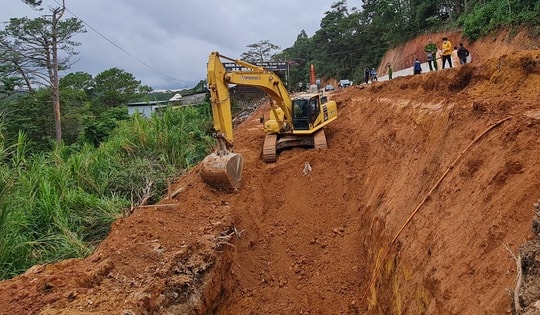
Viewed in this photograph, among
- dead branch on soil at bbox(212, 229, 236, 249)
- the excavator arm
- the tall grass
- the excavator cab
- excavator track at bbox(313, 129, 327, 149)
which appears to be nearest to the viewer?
dead branch on soil at bbox(212, 229, 236, 249)

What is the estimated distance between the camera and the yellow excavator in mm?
8984

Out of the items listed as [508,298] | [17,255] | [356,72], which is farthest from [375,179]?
[356,72]

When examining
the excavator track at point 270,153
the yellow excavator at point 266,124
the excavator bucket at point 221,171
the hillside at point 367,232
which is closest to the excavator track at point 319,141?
the yellow excavator at point 266,124

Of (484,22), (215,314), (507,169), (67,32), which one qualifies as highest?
(67,32)

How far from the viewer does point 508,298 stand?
3160 millimetres

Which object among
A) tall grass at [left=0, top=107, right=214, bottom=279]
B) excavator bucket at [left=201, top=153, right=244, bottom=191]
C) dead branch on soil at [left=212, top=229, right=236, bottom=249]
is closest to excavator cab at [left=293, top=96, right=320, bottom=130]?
excavator bucket at [left=201, top=153, right=244, bottom=191]

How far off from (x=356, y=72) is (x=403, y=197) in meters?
43.5

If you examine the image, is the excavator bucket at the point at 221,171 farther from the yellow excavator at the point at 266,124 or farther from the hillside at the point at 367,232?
the hillside at the point at 367,232

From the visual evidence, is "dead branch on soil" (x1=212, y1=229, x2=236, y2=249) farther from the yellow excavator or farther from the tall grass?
the tall grass

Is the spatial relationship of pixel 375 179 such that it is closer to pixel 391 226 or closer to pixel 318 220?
pixel 318 220

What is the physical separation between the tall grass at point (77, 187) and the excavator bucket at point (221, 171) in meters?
1.98

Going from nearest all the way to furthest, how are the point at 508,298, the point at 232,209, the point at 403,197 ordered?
the point at 508,298 < the point at 403,197 < the point at 232,209

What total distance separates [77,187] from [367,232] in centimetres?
710

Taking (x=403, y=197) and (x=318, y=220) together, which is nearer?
(x=403, y=197)
